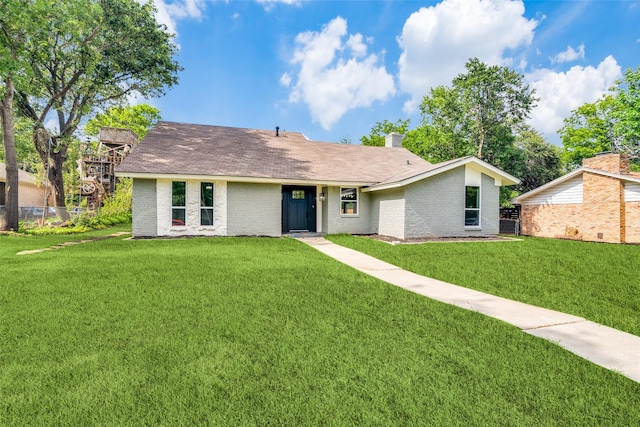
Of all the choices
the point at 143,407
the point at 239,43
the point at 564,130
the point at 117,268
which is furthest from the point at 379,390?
the point at 564,130

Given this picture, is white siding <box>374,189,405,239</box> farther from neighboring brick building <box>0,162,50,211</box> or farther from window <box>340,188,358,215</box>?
neighboring brick building <box>0,162,50,211</box>

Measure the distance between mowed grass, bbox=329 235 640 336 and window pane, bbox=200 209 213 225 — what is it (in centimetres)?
553

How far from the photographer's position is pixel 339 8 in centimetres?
1395

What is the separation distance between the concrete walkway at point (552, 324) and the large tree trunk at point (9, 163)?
55.2 feet

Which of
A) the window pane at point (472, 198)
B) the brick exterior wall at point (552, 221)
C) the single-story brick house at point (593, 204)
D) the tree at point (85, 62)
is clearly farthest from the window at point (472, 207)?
the tree at point (85, 62)

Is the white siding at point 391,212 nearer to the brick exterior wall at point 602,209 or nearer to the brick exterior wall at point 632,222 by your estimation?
the brick exterior wall at point 602,209

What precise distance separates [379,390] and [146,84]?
2320 centimetres

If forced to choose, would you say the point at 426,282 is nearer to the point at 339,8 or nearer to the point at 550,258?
the point at 550,258

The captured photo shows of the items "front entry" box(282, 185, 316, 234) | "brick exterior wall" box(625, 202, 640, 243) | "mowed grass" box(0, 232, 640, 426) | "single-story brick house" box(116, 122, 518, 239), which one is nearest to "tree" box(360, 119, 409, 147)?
"single-story brick house" box(116, 122, 518, 239)

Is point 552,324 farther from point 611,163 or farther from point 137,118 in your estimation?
point 137,118

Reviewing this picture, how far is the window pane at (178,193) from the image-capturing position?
12156 millimetres

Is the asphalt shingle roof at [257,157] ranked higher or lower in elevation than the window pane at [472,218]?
higher

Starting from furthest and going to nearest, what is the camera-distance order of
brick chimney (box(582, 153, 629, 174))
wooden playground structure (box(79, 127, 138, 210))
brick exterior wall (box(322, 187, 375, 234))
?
wooden playground structure (box(79, 127, 138, 210)) → brick exterior wall (box(322, 187, 375, 234)) → brick chimney (box(582, 153, 629, 174))

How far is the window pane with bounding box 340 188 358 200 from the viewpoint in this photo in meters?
14.3
